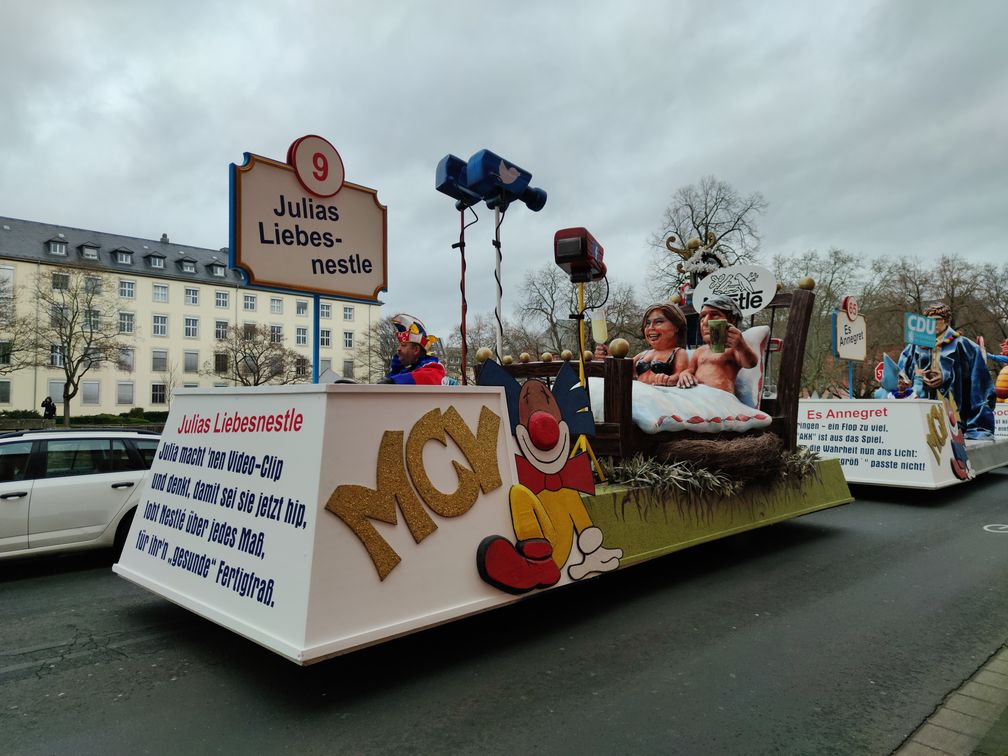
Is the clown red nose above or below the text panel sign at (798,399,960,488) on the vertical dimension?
above

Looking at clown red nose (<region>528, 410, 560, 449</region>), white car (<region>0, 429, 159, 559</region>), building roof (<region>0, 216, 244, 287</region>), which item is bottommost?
white car (<region>0, 429, 159, 559</region>)

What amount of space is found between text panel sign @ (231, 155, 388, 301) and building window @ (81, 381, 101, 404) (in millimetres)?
59368

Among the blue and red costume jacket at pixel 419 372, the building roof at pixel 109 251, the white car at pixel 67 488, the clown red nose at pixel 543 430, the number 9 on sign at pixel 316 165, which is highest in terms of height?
the building roof at pixel 109 251

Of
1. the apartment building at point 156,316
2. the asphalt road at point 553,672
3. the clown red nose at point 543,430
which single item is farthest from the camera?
the apartment building at point 156,316

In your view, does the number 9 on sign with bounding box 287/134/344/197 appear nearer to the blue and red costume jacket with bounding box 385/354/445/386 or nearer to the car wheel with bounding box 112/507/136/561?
the blue and red costume jacket with bounding box 385/354/445/386

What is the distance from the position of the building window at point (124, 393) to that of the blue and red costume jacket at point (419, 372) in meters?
59.4

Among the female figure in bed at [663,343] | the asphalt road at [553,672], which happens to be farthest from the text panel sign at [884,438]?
the asphalt road at [553,672]

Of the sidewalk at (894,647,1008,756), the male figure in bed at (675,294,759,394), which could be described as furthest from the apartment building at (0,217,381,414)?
the sidewalk at (894,647,1008,756)

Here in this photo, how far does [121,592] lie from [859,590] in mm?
5595

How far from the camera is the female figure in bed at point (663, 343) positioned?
250 inches

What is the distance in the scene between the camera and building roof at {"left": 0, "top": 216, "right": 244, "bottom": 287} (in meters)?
54.1

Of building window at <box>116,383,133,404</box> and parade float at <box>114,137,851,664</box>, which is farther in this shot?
building window at <box>116,383,133,404</box>

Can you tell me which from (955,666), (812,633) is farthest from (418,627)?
(955,666)

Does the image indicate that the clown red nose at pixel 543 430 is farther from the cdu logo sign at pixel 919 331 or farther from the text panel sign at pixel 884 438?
the cdu logo sign at pixel 919 331
